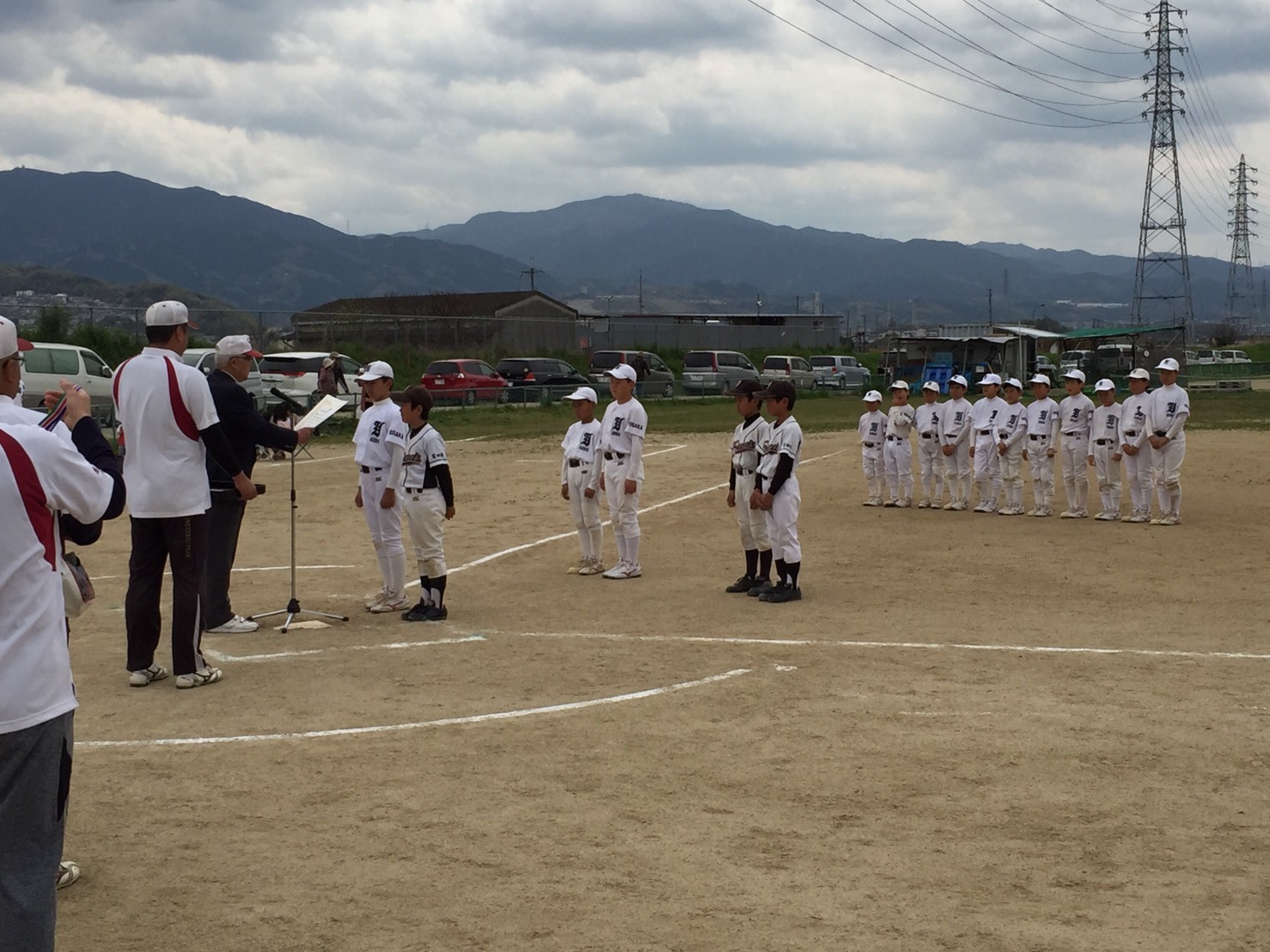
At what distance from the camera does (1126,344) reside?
58031 millimetres

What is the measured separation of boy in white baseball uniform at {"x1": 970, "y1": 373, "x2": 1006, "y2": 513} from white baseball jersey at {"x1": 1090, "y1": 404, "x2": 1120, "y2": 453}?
1303 mm

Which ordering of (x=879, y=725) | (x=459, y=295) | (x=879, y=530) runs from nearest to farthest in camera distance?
(x=879, y=725)
(x=879, y=530)
(x=459, y=295)

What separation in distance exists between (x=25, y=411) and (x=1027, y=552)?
490 inches

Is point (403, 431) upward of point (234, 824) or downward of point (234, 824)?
upward

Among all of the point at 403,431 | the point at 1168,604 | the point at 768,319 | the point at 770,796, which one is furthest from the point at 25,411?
the point at 768,319

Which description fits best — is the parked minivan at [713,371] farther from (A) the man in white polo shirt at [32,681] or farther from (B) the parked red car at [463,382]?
(A) the man in white polo shirt at [32,681]

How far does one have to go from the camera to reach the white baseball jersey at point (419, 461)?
36.1 feet

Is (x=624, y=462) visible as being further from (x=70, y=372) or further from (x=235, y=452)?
(x=70, y=372)

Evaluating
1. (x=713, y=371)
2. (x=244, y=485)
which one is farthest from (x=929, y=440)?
(x=713, y=371)

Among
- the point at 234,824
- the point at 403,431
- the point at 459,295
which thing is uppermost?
the point at 459,295

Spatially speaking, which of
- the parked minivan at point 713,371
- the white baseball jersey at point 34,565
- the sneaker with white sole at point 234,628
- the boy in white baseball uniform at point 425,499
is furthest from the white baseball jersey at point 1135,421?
the parked minivan at point 713,371

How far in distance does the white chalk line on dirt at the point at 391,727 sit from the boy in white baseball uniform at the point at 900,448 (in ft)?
35.5

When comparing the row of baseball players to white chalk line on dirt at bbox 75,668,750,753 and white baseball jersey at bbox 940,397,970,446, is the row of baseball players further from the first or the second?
white chalk line on dirt at bbox 75,668,750,753

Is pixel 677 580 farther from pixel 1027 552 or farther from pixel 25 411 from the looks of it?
pixel 25 411
